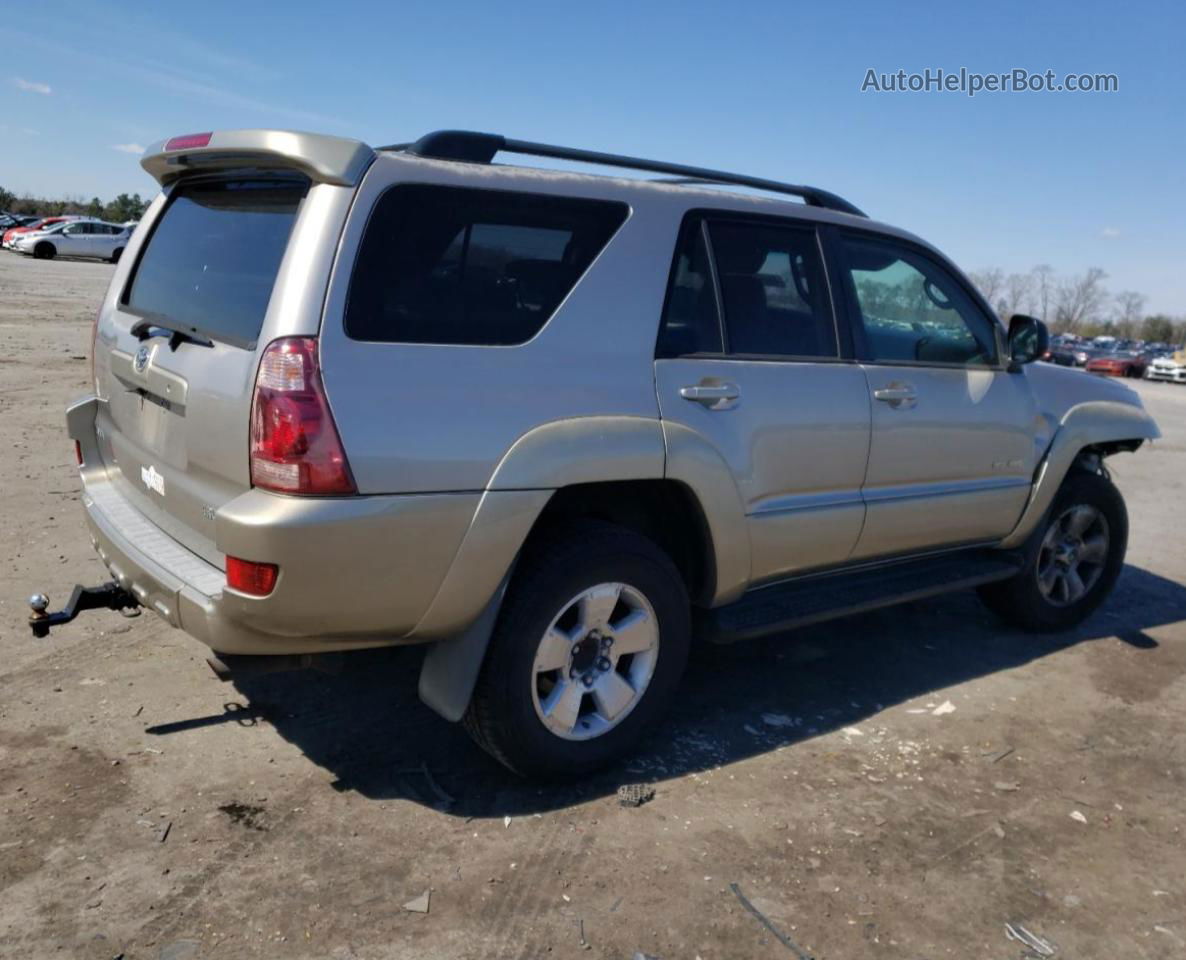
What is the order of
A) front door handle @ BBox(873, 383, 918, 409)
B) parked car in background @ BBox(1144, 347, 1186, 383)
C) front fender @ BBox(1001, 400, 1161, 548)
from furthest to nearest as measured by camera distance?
1. parked car in background @ BBox(1144, 347, 1186, 383)
2. front fender @ BBox(1001, 400, 1161, 548)
3. front door handle @ BBox(873, 383, 918, 409)

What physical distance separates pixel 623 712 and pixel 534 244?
5.35ft

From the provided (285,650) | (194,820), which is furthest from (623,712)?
(194,820)

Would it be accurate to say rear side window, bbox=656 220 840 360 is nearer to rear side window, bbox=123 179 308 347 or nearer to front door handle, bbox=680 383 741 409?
front door handle, bbox=680 383 741 409

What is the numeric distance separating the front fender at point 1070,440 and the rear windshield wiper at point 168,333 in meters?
3.80

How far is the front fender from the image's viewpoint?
5.02 meters

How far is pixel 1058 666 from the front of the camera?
5039mm

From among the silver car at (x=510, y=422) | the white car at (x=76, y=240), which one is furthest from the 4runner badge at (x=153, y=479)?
the white car at (x=76, y=240)

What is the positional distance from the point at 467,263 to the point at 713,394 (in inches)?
39.9

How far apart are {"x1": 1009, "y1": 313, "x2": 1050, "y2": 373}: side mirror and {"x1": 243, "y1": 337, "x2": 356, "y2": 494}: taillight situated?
136 inches

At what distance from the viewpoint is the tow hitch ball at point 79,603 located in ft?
11.7

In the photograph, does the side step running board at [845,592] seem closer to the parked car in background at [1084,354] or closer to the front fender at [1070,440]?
the front fender at [1070,440]

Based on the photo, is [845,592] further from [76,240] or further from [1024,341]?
[76,240]

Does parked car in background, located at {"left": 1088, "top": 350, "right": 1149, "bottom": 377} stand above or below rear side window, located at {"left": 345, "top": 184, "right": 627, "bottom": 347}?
below

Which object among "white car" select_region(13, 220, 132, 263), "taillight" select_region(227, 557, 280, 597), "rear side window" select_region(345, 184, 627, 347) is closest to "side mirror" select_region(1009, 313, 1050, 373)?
"rear side window" select_region(345, 184, 627, 347)
